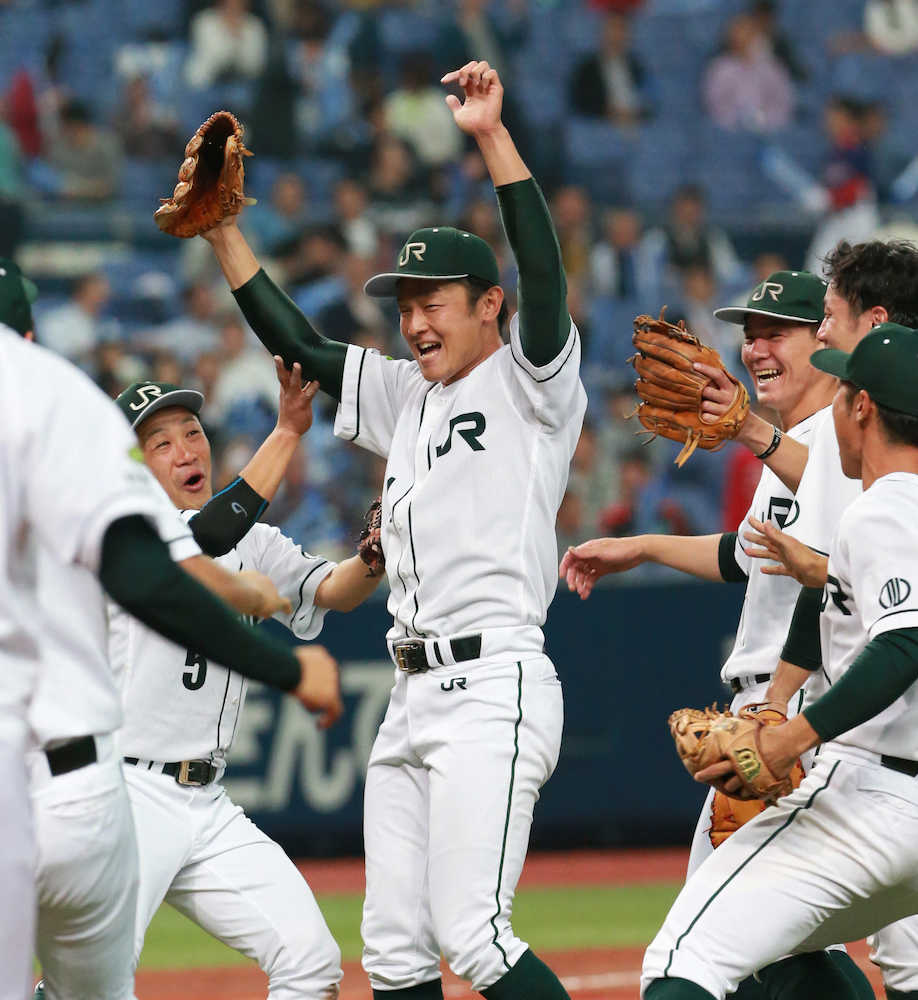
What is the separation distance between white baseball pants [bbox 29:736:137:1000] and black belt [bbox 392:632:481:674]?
117 cm

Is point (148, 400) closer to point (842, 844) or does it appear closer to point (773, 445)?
point (773, 445)

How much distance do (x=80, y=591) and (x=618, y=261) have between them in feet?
31.0

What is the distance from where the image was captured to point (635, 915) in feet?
24.2

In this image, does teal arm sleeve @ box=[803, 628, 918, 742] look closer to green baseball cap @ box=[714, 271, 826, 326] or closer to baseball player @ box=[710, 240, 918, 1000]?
baseball player @ box=[710, 240, 918, 1000]

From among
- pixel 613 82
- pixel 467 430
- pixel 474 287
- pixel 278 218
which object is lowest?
pixel 467 430

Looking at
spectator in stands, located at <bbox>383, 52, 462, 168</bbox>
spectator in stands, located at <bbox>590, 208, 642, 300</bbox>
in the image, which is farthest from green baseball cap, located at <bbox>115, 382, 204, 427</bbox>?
spectator in stands, located at <bbox>383, 52, 462, 168</bbox>

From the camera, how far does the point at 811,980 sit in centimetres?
412

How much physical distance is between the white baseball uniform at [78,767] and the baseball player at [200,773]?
3.63 ft

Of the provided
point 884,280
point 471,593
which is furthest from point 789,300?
point 471,593

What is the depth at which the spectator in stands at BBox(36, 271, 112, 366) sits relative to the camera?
1067 centimetres

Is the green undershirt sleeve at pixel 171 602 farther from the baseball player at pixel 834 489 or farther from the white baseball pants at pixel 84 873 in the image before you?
the baseball player at pixel 834 489

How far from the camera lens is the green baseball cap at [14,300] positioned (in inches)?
116

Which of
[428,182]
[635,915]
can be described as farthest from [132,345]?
[635,915]

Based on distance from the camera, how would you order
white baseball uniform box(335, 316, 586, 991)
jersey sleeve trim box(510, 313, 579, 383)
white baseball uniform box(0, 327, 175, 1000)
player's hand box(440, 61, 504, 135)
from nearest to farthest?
1. white baseball uniform box(0, 327, 175, 1000)
2. white baseball uniform box(335, 316, 586, 991)
3. player's hand box(440, 61, 504, 135)
4. jersey sleeve trim box(510, 313, 579, 383)
